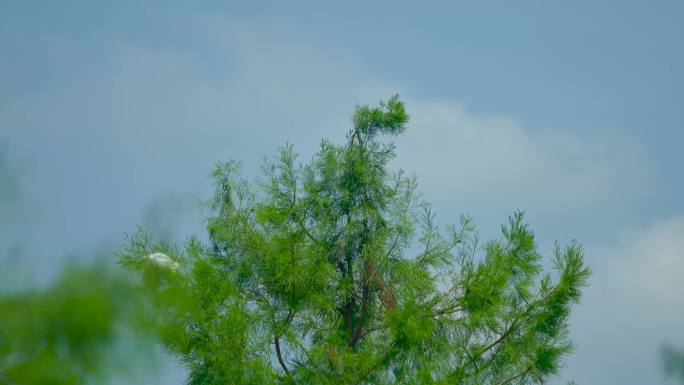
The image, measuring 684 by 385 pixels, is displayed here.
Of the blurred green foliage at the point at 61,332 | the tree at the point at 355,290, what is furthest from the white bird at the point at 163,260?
the blurred green foliage at the point at 61,332

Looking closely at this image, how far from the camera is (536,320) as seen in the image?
7359mm

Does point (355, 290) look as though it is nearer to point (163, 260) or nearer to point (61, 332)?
point (163, 260)

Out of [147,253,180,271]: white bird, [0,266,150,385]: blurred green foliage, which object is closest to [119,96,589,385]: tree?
[147,253,180,271]: white bird

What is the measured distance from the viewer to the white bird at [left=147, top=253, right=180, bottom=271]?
249 inches

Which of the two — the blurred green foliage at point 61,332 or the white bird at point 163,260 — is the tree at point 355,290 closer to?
the white bird at point 163,260

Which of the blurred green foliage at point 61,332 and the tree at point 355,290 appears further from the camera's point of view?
the tree at point 355,290

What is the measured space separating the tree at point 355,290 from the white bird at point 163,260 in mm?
85

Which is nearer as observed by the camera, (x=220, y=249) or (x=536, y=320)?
(x=536, y=320)

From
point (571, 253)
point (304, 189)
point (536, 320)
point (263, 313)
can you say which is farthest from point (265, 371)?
point (571, 253)

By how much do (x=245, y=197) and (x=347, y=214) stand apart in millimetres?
1033

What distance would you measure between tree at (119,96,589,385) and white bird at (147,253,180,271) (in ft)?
0.28

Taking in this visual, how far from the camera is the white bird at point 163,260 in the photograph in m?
6.34

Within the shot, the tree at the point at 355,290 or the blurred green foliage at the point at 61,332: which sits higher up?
the tree at the point at 355,290

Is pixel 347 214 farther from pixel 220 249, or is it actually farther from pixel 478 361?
pixel 478 361
